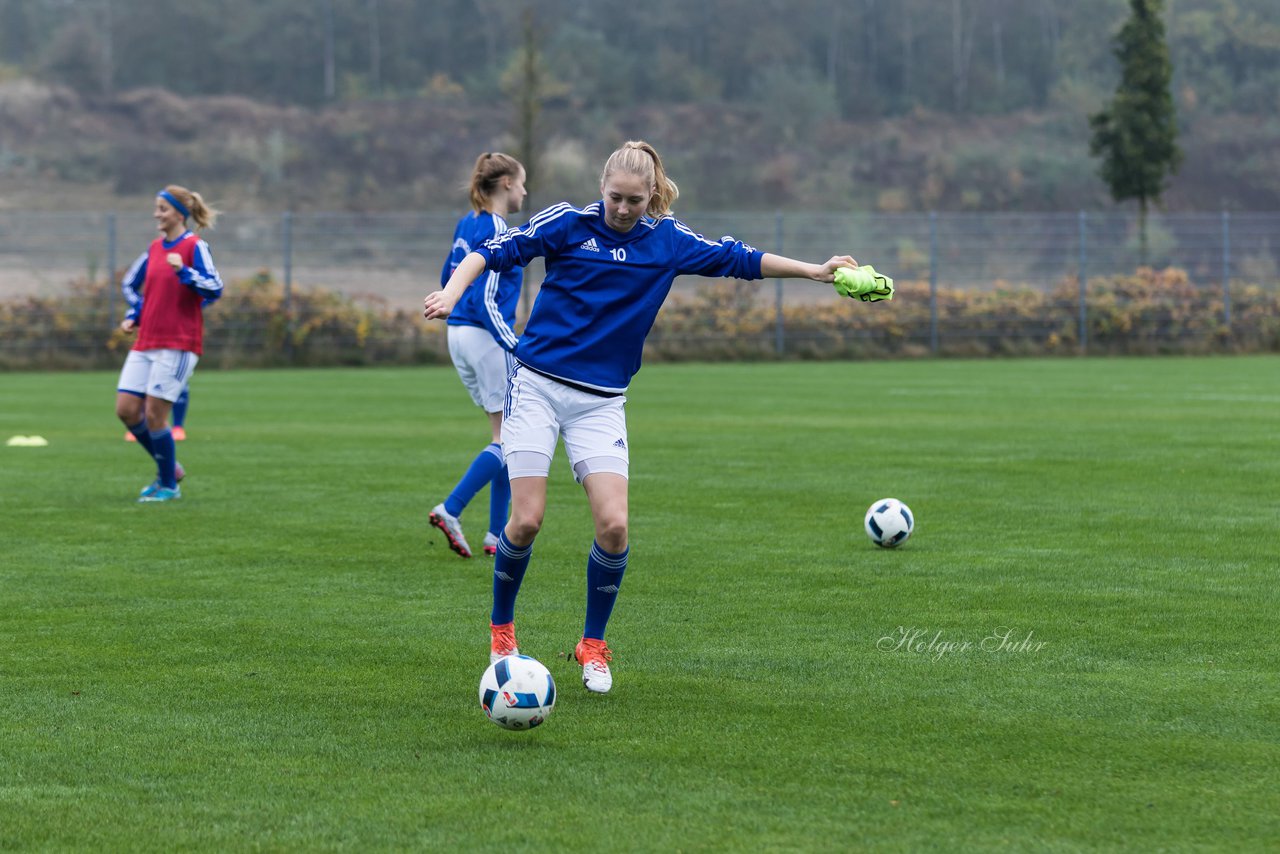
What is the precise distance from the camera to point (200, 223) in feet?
40.2

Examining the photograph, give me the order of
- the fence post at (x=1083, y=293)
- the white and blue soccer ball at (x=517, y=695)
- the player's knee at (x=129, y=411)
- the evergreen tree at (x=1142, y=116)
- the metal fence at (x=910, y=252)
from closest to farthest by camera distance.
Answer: the white and blue soccer ball at (x=517, y=695), the player's knee at (x=129, y=411), the fence post at (x=1083, y=293), the metal fence at (x=910, y=252), the evergreen tree at (x=1142, y=116)

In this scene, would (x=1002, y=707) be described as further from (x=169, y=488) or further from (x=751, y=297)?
(x=751, y=297)

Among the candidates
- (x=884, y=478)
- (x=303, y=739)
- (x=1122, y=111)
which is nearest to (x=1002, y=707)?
(x=303, y=739)

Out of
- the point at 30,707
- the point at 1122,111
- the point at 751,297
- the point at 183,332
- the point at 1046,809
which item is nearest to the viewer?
the point at 1046,809

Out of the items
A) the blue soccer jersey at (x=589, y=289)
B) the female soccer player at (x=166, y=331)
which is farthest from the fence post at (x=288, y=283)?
the blue soccer jersey at (x=589, y=289)

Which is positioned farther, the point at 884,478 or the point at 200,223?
the point at 884,478

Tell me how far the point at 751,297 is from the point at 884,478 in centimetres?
2313

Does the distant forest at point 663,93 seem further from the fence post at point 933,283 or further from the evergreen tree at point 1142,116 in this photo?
the fence post at point 933,283

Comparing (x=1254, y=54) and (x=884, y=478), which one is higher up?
(x=1254, y=54)

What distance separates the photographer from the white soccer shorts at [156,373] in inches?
472

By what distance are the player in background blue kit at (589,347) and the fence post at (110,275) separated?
1126 inches

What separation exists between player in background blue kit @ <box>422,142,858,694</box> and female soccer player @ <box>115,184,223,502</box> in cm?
603

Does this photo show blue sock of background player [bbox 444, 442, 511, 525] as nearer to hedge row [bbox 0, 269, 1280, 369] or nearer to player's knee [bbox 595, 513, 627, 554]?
player's knee [bbox 595, 513, 627, 554]

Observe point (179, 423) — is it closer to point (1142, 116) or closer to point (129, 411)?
point (129, 411)
